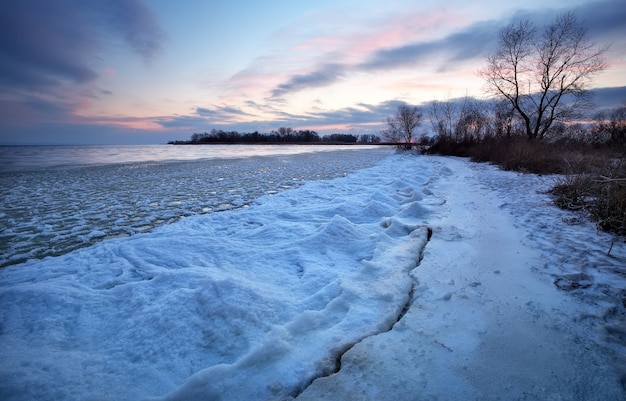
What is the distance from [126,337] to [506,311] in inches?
114

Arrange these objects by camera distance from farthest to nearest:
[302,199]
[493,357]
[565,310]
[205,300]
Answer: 1. [302,199]
2. [205,300]
3. [565,310]
4. [493,357]

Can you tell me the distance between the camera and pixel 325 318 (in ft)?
7.03

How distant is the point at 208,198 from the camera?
733cm

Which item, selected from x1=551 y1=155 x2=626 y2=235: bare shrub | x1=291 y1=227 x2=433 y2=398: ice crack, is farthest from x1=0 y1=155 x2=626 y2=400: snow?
x1=551 y1=155 x2=626 y2=235: bare shrub

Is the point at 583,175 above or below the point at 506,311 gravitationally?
above

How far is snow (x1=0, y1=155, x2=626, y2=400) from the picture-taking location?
1.55m

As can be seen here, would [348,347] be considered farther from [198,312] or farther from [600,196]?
[600,196]

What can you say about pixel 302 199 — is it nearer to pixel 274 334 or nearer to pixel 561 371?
pixel 274 334

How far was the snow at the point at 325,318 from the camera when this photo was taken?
1.55 meters

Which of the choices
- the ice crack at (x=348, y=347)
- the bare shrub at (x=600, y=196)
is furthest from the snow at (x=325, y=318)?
the bare shrub at (x=600, y=196)

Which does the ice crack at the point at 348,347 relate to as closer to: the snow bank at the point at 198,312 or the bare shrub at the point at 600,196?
the snow bank at the point at 198,312

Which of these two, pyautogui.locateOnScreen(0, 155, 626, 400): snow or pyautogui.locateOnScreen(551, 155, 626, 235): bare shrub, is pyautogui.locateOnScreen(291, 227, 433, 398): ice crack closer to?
pyautogui.locateOnScreen(0, 155, 626, 400): snow

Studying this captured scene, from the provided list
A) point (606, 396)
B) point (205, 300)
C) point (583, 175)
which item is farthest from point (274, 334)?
point (583, 175)

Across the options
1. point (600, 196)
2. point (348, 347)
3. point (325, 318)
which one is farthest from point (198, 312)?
point (600, 196)
